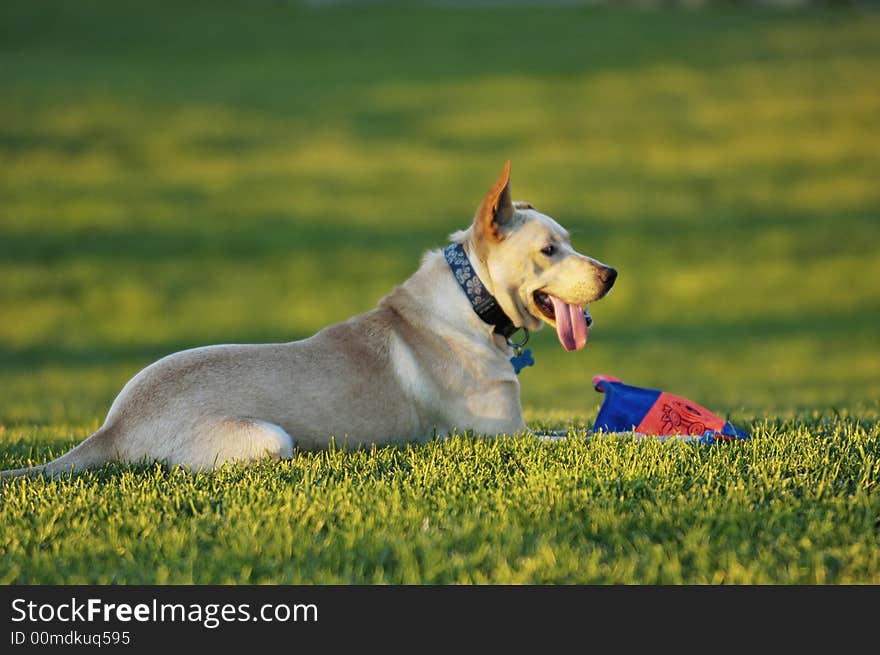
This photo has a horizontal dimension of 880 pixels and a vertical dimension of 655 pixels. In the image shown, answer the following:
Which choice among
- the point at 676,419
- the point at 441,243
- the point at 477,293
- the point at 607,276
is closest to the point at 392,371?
the point at 477,293

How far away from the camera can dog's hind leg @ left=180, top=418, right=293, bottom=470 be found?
21.2ft

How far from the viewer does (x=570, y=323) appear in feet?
23.4

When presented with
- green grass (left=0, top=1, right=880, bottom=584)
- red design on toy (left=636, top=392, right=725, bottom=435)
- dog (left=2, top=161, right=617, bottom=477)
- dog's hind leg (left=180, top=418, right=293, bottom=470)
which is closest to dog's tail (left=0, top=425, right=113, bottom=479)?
dog (left=2, top=161, right=617, bottom=477)

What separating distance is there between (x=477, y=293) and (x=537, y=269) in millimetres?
457

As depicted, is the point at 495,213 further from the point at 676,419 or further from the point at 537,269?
the point at 676,419

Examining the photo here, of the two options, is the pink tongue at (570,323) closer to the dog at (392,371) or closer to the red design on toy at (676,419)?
the dog at (392,371)

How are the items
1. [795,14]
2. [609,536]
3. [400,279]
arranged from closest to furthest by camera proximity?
[609,536], [400,279], [795,14]

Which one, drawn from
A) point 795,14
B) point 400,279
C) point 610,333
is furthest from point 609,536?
point 795,14

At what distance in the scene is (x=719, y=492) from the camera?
18.8ft

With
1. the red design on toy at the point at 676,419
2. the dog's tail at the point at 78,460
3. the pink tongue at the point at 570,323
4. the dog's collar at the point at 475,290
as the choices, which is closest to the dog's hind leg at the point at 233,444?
the dog's tail at the point at 78,460

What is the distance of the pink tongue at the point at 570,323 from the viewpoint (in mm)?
7082
